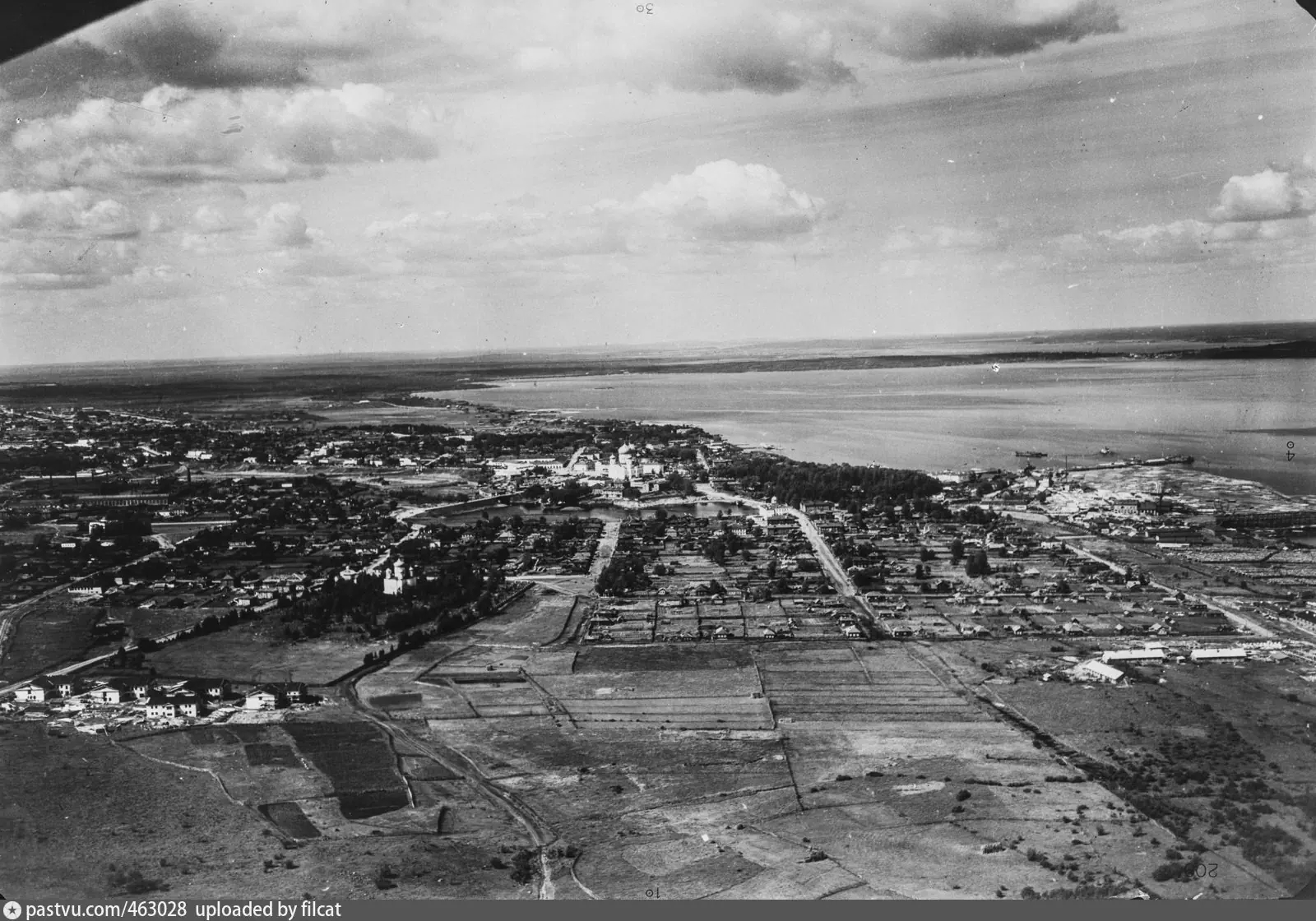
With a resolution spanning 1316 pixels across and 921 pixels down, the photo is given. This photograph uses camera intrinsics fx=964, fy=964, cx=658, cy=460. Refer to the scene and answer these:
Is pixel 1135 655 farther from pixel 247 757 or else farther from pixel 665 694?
pixel 247 757

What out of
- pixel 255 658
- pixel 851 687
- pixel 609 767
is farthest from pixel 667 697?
pixel 255 658

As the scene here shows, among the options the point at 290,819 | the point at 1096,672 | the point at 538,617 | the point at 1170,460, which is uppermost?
the point at 1170,460

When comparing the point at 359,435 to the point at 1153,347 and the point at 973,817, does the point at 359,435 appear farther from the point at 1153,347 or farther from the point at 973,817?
the point at 1153,347

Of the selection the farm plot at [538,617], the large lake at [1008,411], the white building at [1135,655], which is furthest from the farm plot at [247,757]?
the large lake at [1008,411]

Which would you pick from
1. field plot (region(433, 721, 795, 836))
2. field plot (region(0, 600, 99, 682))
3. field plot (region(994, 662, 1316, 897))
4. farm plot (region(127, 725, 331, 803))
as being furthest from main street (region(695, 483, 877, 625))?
field plot (region(0, 600, 99, 682))

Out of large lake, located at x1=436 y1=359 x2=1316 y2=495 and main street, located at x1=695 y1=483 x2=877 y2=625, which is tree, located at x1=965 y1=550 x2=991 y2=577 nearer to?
main street, located at x1=695 y1=483 x2=877 y2=625

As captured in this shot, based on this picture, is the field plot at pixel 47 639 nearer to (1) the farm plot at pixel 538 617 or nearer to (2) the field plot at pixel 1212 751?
(1) the farm plot at pixel 538 617

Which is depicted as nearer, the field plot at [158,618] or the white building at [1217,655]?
the white building at [1217,655]
